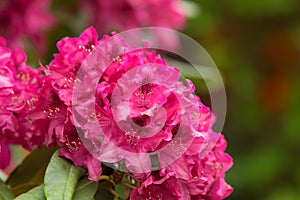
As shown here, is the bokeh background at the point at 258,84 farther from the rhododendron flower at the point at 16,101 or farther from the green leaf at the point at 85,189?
the green leaf at the point at 85,189

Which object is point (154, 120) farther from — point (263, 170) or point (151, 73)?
point (263, 170)

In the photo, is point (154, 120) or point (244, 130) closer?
point (154, 120)

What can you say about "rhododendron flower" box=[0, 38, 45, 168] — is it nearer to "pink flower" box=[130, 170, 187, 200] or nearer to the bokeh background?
"pink flower" box=[130, 170, 187, 200]

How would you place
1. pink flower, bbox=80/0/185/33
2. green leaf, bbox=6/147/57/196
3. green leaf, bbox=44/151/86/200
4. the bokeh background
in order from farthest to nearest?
the bokeh background, pink flower, bbox=80/0/185/33, green leaf, bbox=6/147/57/196, green leaf, bbox=44/151/86/200

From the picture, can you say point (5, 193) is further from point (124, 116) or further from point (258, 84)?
point (258, 84)

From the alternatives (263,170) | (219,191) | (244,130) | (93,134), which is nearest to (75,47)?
(93,134)

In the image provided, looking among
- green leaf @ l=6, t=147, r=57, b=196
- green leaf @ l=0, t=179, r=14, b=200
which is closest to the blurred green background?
green leaf @ l=6, t=147, r=57, b=196

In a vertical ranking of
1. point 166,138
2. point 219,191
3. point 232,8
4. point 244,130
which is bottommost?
point 244,130
